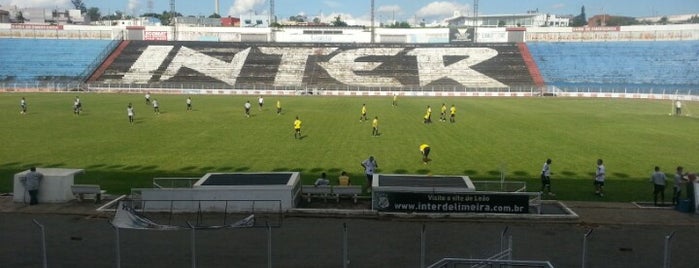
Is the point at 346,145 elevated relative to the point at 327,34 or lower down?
lower down

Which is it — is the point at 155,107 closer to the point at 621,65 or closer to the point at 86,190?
the point at 86,190

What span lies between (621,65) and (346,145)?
64979mm

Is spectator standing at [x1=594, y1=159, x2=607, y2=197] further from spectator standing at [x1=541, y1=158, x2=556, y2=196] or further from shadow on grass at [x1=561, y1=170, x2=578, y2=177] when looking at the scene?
shadow on grass at [x1=561, y1=170, x2=578, y2=177]

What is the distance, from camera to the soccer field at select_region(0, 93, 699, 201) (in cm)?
2148

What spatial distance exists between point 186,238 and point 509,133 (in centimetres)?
2296

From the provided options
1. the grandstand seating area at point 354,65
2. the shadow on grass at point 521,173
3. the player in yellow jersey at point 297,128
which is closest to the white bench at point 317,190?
the shadow on grass at point 521,173

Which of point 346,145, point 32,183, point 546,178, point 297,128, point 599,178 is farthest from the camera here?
point 297,128

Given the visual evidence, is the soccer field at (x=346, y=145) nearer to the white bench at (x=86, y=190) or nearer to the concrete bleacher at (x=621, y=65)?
the white bench at (x=86, y=190)

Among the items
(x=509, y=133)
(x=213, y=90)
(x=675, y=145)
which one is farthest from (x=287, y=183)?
(x=213, y=90)

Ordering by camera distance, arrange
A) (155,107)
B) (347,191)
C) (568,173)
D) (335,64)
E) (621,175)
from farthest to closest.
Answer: (335,64)
(155,107)
(568,173)
(621,175)
(347,191)

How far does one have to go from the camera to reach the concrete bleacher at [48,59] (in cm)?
7550

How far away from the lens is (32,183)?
1609 centimetres

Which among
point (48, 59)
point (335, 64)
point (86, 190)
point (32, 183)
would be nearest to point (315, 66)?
point (335, 64)

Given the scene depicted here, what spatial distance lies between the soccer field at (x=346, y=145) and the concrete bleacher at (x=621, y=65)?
31905 millimetres
